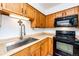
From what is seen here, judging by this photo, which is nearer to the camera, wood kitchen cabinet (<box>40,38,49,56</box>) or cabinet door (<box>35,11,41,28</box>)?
wood kitchen cabinet (<box>40,38,49,56</box>)

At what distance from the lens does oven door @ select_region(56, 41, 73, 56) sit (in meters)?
1.37

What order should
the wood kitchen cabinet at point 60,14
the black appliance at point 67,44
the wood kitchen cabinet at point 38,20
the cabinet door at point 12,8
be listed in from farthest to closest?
the wood kitchen cabinet at point 38,20 → the wood kitchen cabinet at point 60,14 → the black appliance at point 67,44 → the cabinet door at point 12,8

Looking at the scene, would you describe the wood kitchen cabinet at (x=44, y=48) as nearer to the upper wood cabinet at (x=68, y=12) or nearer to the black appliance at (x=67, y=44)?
the black appliance at (x=67, y=44)

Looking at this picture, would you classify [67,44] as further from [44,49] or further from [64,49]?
[44,49]

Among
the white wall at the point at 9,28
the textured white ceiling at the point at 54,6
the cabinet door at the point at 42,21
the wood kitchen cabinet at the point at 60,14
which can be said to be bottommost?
the white wall at the point at 9,28

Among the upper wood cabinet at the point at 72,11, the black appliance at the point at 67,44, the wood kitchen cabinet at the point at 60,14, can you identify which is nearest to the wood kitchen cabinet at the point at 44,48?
the black appliance at the point at 67,44

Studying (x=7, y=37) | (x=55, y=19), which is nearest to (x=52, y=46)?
(x=55, y=19)

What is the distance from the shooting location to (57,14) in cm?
172

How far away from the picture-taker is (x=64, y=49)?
56.5 inches

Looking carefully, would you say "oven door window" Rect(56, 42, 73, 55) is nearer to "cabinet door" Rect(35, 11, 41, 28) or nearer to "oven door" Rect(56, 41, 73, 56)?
"oven door" Rect(56, 41, 73, 56)

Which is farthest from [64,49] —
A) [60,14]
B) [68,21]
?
[60,14]

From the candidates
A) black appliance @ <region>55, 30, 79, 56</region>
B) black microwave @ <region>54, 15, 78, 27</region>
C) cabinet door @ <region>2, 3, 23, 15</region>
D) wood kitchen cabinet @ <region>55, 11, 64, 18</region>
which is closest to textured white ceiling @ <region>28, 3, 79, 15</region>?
wood kitchen cabinet @ <region>55, 11, 64, 18</region>

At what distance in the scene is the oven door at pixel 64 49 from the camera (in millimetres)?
1371

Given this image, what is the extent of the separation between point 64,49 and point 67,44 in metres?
0.12
